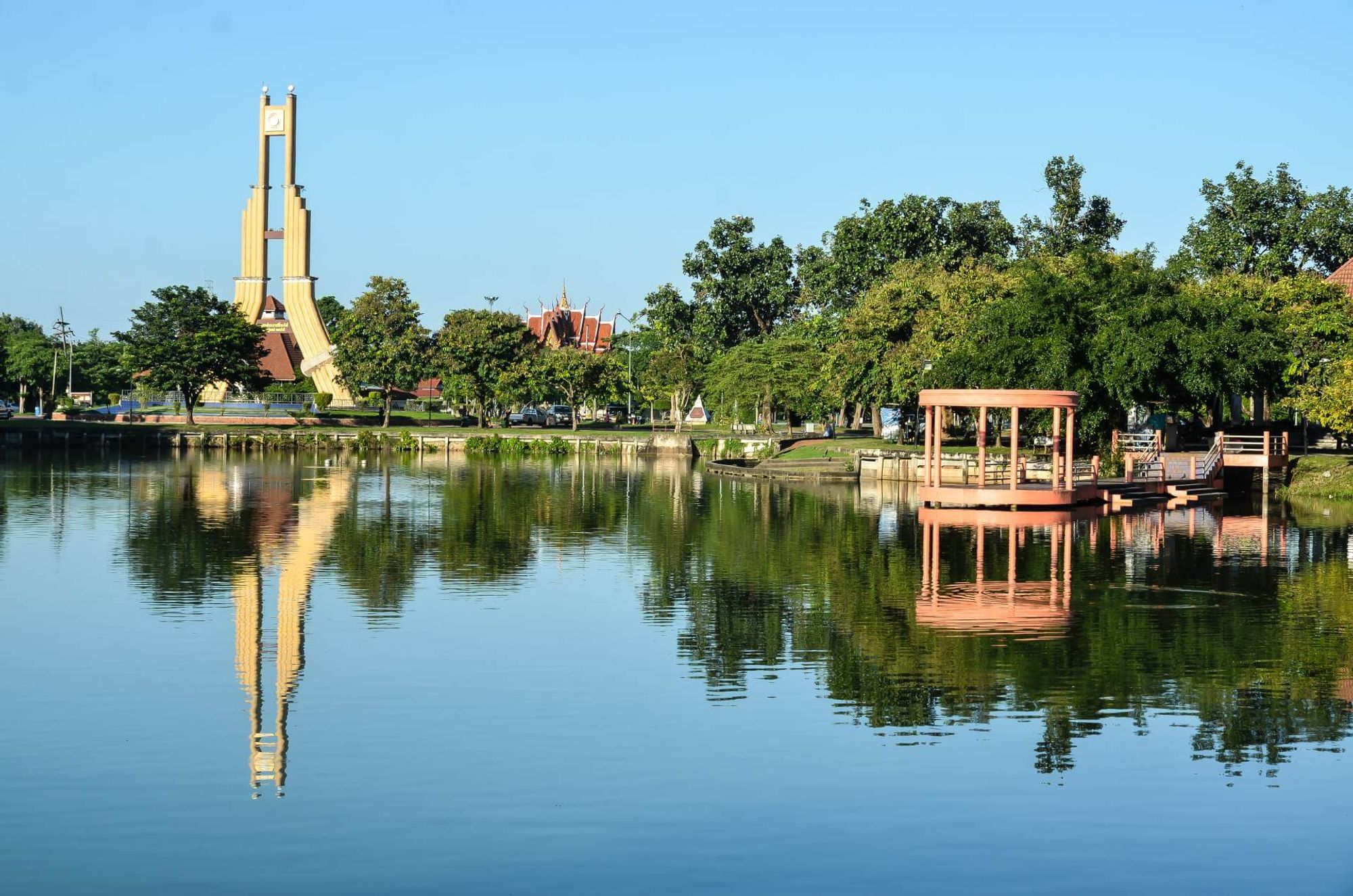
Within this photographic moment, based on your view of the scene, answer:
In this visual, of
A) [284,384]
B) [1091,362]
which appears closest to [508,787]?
[1091,362]

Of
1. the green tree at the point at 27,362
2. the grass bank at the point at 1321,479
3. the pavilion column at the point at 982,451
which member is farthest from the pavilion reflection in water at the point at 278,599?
the green tree at the point at 27,362

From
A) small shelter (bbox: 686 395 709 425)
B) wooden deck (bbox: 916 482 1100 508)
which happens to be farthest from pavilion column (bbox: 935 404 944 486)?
small shelter (bbox: 686 395 709 425)

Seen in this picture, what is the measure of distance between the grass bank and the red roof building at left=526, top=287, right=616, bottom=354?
10799cm

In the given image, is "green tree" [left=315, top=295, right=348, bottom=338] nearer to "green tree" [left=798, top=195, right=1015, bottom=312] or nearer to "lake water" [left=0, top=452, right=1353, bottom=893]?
"green tree" [left=798, top=195, right=1015, bottom=312]

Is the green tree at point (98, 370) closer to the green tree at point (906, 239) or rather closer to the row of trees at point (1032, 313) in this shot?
the row of trees at point (1032, 313)

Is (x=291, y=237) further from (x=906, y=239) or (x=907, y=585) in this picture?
(x=907, y=585)

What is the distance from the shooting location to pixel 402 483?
60.9 metres

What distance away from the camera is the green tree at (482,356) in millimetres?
100312

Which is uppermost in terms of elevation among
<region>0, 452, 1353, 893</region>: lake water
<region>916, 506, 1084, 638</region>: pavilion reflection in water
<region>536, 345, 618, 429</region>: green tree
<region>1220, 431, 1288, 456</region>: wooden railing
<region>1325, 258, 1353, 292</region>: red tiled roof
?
<region>1325, 258, 1353, 292</region>: red tiled roof

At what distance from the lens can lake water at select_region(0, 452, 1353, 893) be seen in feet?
40.5

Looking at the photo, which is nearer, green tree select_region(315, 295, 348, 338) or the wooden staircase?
the wooden staircase

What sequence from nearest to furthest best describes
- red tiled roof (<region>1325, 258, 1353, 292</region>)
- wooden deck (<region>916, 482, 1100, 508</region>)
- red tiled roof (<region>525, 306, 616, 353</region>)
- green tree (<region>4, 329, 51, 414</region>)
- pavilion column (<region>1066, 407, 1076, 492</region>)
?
wooden deck (<region>916, 482, 1100, 508</region>), pavilion column (<region>1066, 407, 1076, 492</region>), red tiled roof (<region>1325, 258, 1353, 292</region>), green tree (<region>4, 329, 51, 414</region>), red tiled roof (<region>525, 306, 616, 353</region>)

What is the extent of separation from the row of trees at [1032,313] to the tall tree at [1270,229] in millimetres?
120

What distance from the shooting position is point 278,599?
26.4m
